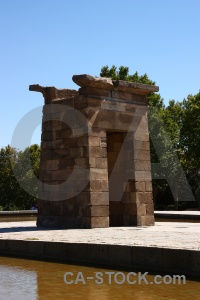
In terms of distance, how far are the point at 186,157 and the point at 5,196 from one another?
769 inches

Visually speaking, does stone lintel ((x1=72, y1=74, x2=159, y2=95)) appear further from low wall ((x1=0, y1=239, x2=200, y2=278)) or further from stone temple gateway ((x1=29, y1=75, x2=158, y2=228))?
low wall ((x1=0, y1=239, x2=200, y2=278))

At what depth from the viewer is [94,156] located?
13.8 m

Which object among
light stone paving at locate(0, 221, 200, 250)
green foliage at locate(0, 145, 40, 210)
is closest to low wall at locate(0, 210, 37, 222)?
light stone paving at locate(0, 221, 200, 250)

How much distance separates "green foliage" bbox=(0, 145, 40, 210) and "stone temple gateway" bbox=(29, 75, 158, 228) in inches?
1201

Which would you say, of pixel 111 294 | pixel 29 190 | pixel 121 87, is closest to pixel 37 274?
pixel 111 294

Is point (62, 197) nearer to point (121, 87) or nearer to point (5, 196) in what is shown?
point (121, 87)

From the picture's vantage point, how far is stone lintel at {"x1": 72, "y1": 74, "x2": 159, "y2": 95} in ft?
44.9

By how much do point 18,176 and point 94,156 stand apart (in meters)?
36.8

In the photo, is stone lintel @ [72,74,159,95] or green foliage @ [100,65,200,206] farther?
green foliage @ [100,65,200,206]

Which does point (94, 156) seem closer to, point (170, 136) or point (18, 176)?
point (170, 136)

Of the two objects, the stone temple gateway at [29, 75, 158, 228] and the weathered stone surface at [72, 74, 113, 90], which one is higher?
the weathered stone surface at [72, 74, 113, 90]

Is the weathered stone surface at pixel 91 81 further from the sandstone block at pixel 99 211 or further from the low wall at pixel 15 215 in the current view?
the low wall at pixel 15 215

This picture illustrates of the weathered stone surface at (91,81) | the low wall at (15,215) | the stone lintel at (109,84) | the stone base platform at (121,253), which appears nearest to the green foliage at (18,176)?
the low wall at (15,215)

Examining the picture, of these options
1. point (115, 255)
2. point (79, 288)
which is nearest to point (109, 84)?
point (115, 255)
